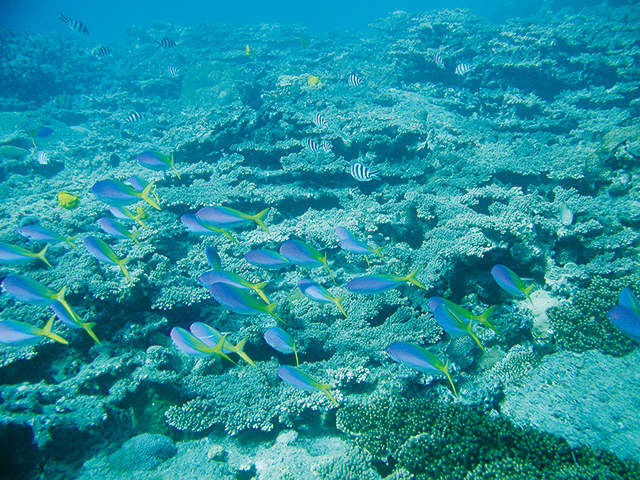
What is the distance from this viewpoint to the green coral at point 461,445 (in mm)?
2367

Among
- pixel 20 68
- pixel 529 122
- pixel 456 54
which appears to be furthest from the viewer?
pixel 20 68

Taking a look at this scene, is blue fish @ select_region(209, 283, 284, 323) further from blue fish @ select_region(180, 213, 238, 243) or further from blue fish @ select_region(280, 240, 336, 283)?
blue fish @ select_region(180, 213, 238, 243)

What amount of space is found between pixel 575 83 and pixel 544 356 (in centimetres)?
1221

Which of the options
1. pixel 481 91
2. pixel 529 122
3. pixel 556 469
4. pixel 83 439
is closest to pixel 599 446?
pixel 556 469

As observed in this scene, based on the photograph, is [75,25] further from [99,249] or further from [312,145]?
[99,249]

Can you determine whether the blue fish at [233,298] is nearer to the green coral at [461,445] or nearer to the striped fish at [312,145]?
the green coral at [461,445]

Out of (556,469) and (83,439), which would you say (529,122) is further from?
(83,439)

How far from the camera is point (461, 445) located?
2.58 metres

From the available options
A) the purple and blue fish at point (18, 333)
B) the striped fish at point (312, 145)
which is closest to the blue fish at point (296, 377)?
the purple and blue fish at point (18, 333)

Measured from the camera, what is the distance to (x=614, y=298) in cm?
380

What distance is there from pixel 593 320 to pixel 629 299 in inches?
50.2

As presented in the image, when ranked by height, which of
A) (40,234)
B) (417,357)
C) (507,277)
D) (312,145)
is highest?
(312,145)

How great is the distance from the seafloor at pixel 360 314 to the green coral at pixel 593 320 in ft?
→ 0.07

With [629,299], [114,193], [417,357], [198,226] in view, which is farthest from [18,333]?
[629,299]
